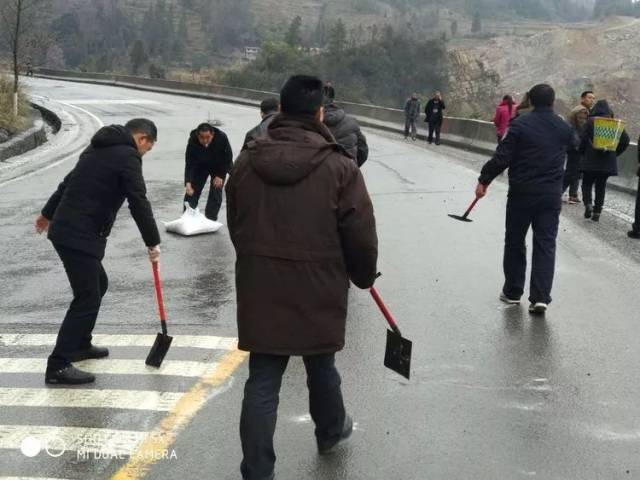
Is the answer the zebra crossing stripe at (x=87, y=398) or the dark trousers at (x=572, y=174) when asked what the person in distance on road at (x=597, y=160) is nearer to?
the dark trousers at (x=572, y=174)

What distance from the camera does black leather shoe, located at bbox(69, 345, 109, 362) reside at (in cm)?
607

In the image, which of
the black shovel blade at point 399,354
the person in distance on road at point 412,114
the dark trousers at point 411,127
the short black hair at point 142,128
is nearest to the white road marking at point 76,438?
the black shovel blade at point 399,354

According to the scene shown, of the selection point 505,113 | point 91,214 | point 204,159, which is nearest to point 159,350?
point 91,214

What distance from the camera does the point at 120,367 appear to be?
598cm

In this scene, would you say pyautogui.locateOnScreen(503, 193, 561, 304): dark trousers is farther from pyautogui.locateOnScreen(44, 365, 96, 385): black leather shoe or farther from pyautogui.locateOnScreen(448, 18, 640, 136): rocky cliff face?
pyautogui.locateOnScreen(448, 18, 640, 136): rocky cliff face

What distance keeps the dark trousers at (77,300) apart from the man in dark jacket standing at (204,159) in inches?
190

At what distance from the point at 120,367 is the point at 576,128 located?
934 centimetres

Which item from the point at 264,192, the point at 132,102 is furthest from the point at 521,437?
the point at 132,102

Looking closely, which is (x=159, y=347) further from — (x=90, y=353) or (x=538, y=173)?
(x=538, y=173)

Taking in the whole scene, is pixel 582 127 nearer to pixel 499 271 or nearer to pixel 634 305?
pixel 499 271

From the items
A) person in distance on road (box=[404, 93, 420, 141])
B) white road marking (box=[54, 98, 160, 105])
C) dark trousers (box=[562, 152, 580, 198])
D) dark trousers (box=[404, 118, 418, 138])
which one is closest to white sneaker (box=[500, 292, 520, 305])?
dark trousers (box=[562, 152, 580, 198])

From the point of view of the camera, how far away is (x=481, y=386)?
570cm

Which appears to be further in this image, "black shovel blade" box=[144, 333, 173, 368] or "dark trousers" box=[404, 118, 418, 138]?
"dark trousers" box=[404, 118, 418, 138]

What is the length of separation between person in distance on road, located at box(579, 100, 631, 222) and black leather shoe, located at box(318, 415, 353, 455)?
843 centimetres
